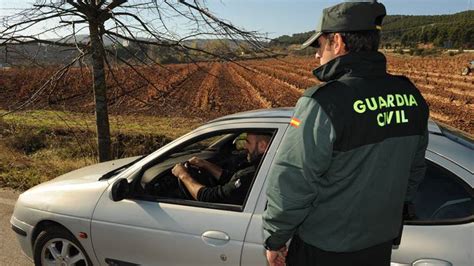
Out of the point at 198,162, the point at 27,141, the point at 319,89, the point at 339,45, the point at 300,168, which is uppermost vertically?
the point at 339,45

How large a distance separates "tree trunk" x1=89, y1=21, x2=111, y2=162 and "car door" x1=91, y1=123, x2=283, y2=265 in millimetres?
3080

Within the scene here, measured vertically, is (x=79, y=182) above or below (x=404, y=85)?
below

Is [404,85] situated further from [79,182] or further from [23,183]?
[23,183]

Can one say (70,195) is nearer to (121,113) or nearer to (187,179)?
(187,179)

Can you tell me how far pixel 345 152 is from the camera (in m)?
1.73

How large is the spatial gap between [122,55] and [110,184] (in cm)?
319

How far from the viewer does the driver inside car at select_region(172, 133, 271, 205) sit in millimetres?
2996

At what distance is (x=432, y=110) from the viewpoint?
19328 mm

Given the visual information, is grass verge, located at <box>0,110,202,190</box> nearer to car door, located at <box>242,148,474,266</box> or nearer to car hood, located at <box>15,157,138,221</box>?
car hood, located at <box>15,157,138,221</box>

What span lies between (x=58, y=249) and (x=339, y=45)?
9.46 ft

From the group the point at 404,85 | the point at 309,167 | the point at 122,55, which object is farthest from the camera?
the point at 122,55

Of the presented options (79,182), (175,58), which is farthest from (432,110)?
(79,182)

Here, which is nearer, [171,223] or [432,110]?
[171,223]

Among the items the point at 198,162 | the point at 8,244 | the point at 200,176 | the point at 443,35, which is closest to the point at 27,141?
the point at 8,244
